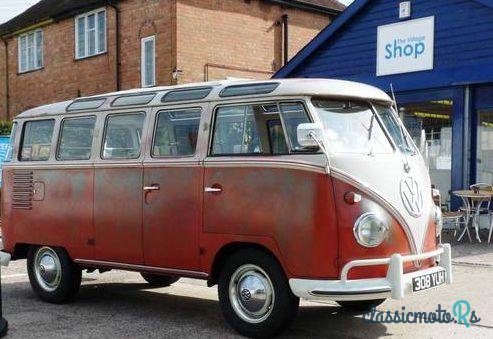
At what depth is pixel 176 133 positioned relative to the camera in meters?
6.59

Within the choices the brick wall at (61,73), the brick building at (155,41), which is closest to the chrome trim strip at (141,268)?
the brick building at (155,41)

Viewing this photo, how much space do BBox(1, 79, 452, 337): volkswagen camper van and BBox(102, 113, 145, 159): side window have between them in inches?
0.6

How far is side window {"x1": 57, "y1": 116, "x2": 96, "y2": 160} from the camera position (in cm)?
739

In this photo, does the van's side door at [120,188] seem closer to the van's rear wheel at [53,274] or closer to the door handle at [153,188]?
the door handle at [153,188]

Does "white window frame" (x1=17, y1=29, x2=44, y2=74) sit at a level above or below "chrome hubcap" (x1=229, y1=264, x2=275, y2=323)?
above

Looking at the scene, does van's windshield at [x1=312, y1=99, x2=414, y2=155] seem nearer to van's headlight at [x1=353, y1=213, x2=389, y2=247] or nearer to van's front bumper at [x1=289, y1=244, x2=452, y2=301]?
van's headlight at [x1=353, y1=213, x2=389, y2=247]

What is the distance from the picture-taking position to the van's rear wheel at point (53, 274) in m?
7.46

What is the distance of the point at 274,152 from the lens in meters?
5.86

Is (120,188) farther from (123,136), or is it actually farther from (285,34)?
(285,34)

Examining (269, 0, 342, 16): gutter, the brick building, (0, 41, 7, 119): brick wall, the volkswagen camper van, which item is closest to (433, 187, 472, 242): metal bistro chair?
the volkswagen camper van

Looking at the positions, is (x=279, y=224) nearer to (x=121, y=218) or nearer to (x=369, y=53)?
(x=121, y=218)

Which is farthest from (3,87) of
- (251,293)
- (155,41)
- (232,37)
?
(251,293)

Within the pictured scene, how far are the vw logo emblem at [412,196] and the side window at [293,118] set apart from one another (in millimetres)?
1013

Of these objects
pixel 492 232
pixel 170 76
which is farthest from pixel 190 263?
pixel 170 76
